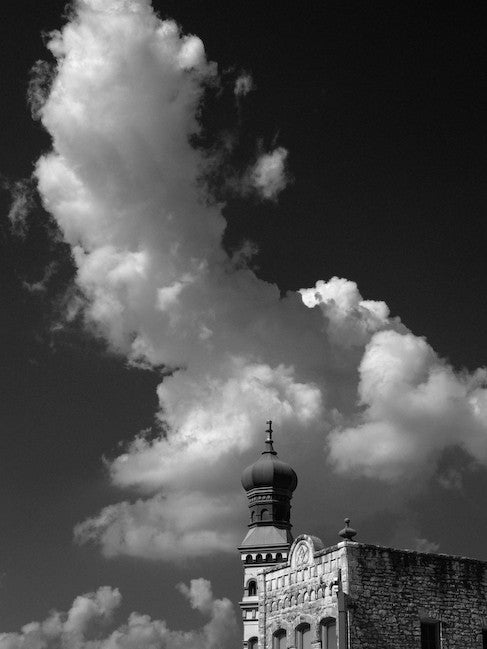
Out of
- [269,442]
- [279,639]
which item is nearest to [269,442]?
[269,442]

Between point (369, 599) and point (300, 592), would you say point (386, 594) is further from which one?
point (300, 592)

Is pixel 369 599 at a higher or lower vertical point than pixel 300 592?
lower

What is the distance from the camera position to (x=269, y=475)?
6906 cm

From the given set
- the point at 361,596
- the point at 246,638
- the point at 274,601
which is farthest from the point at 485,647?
the point at 246,638

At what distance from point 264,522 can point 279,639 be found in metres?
29.7

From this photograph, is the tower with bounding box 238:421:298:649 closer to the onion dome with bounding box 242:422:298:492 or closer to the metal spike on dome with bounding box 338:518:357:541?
the onion dome with bounding box 242:422:298:492

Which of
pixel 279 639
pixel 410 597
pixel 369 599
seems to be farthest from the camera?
pixel 279 639

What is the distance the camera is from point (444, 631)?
35031 mm

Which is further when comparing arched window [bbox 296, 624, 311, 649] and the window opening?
arched window [bbox 296, 624, 311, 649]

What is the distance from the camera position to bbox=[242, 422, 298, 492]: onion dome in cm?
6906

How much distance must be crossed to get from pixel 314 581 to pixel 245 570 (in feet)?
105

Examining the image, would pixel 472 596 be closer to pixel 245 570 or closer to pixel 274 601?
pixel 274 601

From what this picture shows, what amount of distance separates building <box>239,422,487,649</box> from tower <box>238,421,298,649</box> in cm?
2728

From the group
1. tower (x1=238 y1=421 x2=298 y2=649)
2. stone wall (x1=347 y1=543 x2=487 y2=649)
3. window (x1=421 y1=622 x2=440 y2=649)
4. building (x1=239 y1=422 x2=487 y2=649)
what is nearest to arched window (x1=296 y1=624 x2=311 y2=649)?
building (x1=239 y1=422 x2=487 y2=649)
